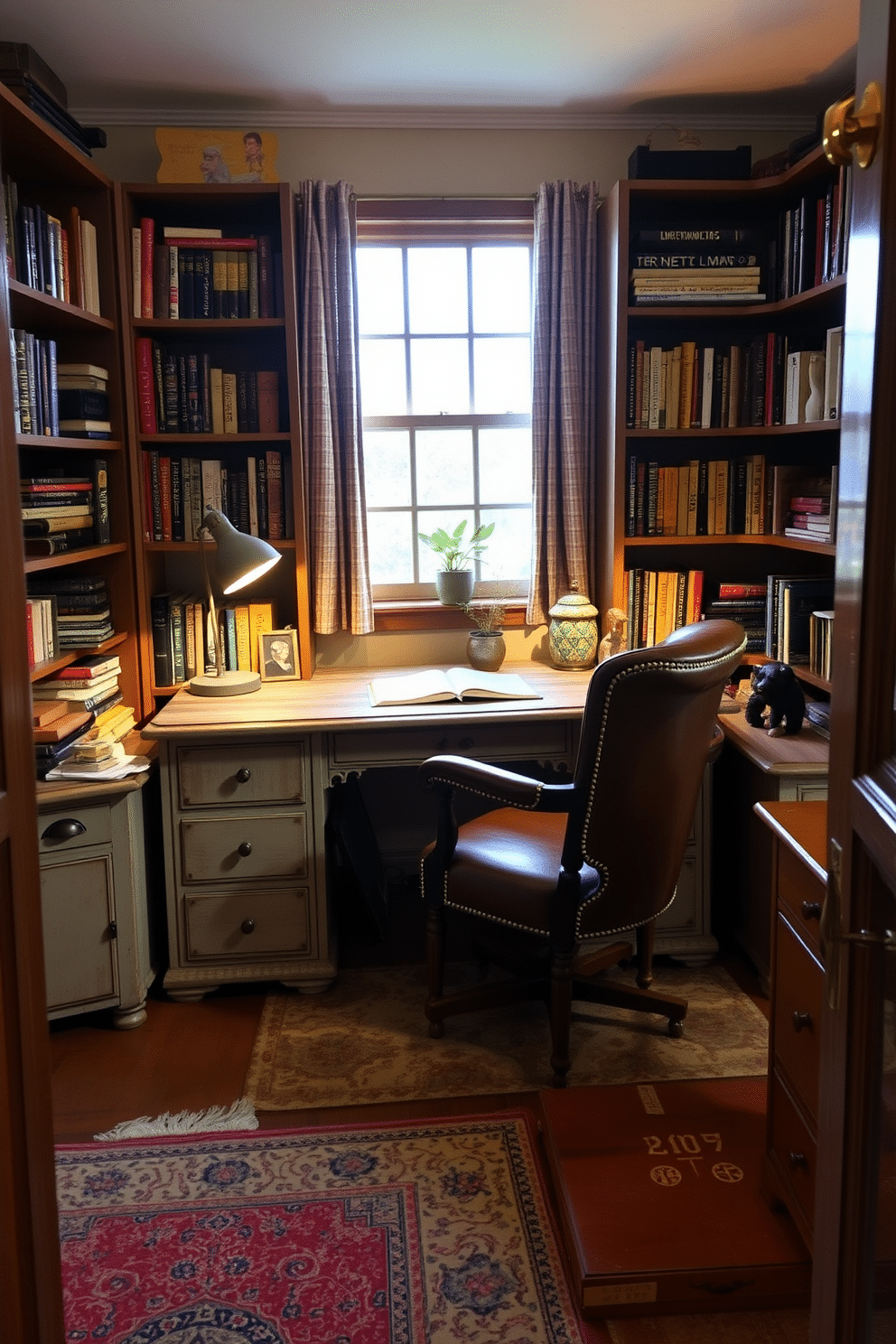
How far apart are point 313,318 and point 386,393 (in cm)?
38

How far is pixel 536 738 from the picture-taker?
10.0 feet

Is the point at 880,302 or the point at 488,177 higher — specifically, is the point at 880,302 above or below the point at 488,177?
below

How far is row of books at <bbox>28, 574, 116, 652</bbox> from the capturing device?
120 inches

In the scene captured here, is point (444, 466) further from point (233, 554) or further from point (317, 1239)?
point (317, 1239)

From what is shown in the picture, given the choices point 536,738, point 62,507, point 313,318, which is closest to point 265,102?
point 313,318

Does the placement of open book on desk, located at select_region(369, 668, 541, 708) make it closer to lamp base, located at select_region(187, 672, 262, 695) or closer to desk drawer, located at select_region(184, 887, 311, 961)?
lamp base, located at select_region(187, 672, 262, 695)

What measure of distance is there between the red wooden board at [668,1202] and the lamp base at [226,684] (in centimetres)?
141

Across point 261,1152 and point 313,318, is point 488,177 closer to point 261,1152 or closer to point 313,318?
point 313,318

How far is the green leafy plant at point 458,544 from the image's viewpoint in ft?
11.5

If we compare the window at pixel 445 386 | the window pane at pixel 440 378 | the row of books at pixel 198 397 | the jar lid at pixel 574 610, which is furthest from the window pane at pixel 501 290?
the jar lid at pixel 574 610

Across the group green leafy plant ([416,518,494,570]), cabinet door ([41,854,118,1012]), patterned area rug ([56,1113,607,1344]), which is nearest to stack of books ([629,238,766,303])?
green leafy plant ([416,518,494,570])

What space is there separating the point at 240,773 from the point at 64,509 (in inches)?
31.5

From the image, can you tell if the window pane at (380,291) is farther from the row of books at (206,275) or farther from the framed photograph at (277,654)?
the framed photograph at (277,654)

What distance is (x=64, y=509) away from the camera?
9.41ft
